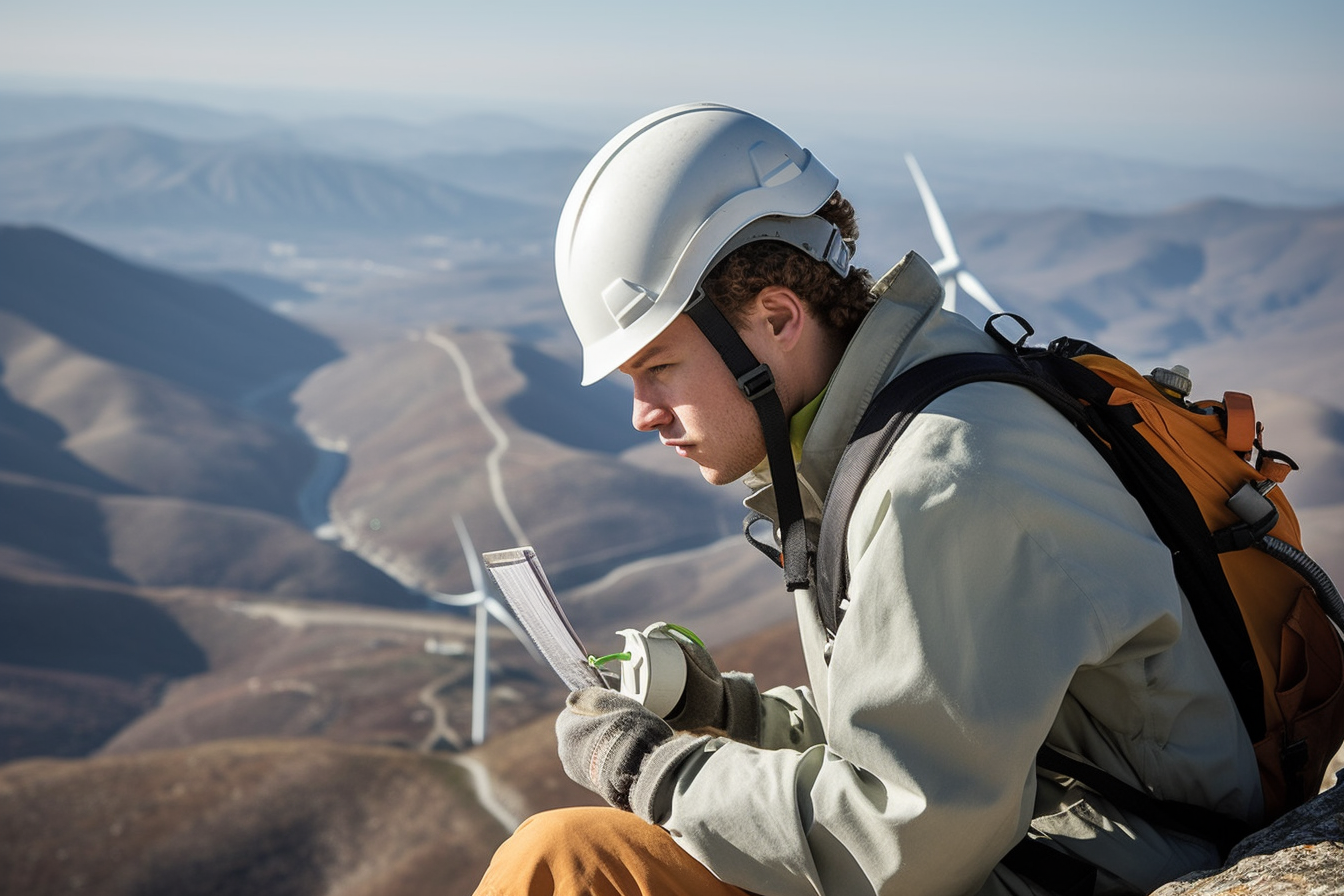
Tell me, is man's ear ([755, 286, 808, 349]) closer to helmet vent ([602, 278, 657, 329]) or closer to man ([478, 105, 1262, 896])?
man ([478, 105, 1262, 896])

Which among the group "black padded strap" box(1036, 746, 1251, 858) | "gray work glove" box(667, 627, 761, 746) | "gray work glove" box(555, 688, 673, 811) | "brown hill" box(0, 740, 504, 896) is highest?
"black padded strap" box(1036, 746, 1251, 858)

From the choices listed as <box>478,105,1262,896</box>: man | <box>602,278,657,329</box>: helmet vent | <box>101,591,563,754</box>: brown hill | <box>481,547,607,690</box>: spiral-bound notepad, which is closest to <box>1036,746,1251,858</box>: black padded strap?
<box>478,105,1262,896</box>: man

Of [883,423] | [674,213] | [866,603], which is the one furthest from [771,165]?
[866,603]

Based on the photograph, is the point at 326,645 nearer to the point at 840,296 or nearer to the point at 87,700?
the point at 87,700

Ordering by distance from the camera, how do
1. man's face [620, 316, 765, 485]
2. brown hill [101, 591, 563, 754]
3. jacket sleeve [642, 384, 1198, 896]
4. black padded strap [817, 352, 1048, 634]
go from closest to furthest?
1. jacket sleeve [642, 384, 1198, 896]
2. black padded strap [817, 352, 1048, 634]
3. man's face [620, 316, 765, 485]
4. brown hill [101, 591, 563, 754]

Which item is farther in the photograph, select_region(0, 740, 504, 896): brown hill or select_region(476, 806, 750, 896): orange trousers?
select_region(0, 740, 504, 896): brown hill

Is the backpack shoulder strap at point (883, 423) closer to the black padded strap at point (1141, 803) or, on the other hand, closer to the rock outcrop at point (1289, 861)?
the black padded strap at point (1141, 803)

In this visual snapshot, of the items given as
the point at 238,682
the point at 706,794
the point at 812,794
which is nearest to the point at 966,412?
the point at 812,794

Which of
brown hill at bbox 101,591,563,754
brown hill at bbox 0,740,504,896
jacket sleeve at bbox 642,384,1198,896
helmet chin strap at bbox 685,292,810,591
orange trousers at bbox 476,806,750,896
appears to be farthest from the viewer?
brown hill at bbox 101,591,563,754
